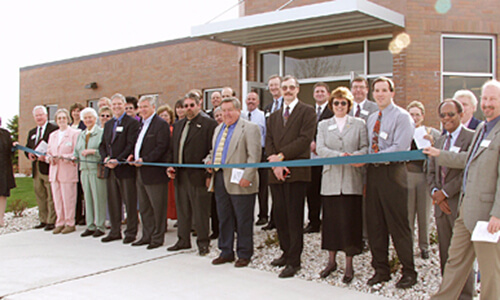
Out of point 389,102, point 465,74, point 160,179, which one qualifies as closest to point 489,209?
point 389,102

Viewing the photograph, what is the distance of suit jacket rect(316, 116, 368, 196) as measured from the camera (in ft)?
16.5

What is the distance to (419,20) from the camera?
34.6ft

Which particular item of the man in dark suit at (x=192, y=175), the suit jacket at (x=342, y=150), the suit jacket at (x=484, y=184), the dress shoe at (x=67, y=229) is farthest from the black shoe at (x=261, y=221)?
the suit jacket at (x=484, y=184)

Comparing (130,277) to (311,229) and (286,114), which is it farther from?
(311,229)

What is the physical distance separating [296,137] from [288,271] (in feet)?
5.15

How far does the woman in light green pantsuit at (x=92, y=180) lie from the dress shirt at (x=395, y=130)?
16.7 ft

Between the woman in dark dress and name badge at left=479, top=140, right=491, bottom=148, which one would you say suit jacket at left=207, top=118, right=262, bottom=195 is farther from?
the woman in dark dress

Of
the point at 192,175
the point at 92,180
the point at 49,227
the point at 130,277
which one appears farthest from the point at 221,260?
the point at 49,227

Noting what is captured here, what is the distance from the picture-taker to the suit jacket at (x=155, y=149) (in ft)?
23.1

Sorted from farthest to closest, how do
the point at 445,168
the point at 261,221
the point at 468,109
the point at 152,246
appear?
the point at 261,221, the point at 152,246, the point at 468,109, the point at 445,168

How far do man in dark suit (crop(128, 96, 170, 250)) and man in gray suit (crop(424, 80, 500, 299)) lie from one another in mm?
4262

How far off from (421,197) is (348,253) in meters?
1.55

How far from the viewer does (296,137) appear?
18.2ft

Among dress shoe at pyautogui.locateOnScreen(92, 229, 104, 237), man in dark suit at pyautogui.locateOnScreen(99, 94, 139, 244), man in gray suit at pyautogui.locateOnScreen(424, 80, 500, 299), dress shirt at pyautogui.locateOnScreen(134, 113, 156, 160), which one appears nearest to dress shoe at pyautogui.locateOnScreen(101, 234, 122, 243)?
man in dark suit at pyautogui.locateOnScreen(99, 94, 139, 244)
